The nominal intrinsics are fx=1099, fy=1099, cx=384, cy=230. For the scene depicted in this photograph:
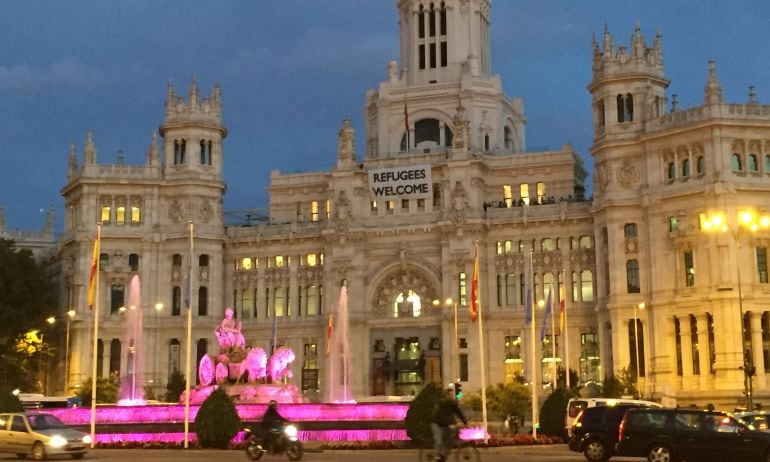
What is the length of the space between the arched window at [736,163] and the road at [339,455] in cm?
4110

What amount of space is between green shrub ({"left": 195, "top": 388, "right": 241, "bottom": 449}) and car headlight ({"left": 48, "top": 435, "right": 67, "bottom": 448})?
8.61 m

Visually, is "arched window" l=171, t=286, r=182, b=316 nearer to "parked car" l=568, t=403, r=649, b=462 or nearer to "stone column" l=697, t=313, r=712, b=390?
"stone column" l=697, t=313, r=712, b=390

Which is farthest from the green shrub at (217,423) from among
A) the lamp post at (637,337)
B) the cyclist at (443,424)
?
the lamp post at (637,337)

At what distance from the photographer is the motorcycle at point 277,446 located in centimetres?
4016

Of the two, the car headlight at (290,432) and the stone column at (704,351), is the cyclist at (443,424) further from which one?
the stone column at (704,351)

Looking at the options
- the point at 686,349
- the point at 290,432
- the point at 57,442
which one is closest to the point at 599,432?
the point at 290,432

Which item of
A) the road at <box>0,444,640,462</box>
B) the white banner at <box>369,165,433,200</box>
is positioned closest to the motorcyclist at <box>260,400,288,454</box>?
the road at <box>0,444,640,462</box>

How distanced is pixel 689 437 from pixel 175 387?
6302 centimetres

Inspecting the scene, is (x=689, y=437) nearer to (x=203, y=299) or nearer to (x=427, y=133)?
(x=203, y=299)

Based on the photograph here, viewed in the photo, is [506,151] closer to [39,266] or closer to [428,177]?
[428,177]

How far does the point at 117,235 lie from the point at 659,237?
49560 millimetres

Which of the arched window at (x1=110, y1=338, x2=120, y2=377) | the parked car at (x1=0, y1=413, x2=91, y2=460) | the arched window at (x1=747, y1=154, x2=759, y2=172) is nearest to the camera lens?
the parked car at (x1=0, y1=413, x2=91, y2=460)

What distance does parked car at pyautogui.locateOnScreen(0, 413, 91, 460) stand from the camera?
41.8 meters

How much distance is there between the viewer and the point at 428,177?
99.6 m
